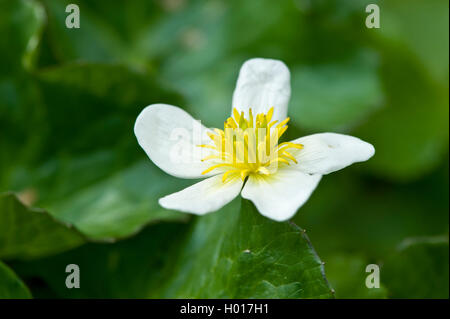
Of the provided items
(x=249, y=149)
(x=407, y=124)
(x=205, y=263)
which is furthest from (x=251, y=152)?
(x=407, y=124)

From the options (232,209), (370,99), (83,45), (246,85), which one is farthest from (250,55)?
(232,209)

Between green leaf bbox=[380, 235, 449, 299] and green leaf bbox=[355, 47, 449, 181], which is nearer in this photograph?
green leaf bbox=[380, 235, 449, 299]

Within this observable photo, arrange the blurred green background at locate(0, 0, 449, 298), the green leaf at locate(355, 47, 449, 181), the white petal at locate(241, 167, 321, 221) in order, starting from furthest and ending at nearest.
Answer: the green leaf at locate(355, 47, 449, 181) → the blurred green background at locate(0, 0, 449, 298) → the white petal at locate(241, 167, 321, 221)

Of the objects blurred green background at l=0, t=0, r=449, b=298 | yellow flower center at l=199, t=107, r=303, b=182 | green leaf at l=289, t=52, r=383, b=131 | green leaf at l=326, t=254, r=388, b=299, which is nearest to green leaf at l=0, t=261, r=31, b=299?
blurred green background at l=0, t=0, r=449, b=298

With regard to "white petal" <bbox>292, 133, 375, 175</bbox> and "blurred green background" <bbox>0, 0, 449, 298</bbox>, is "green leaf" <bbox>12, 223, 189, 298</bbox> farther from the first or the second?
"white petal" <bbox>292, 133, 375, 175</bbox>

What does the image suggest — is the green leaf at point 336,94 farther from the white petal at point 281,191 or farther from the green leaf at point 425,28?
the white petal at point 281,191

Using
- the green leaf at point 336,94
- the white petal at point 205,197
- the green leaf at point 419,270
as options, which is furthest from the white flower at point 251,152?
the green leaf at point 336,94

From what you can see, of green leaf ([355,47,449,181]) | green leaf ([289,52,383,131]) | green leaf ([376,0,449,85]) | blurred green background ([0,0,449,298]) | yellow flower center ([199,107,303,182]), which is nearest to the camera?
yellow flower center ([199,107,303,182])

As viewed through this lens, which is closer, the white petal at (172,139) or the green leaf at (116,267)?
the white petal at (172,139)

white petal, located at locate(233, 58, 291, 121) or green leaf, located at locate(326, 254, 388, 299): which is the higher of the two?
white petal, located at locate(233, 58, 291, 121)
